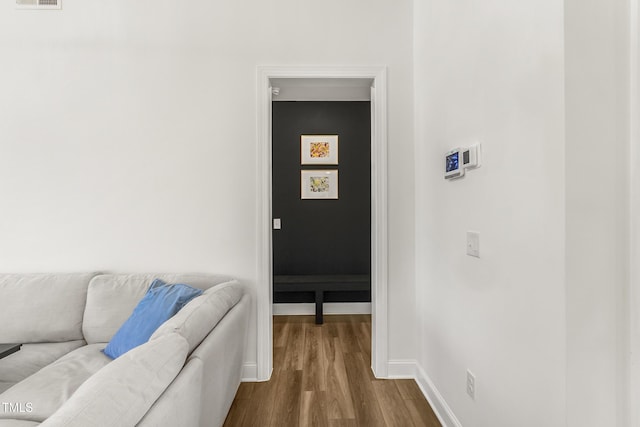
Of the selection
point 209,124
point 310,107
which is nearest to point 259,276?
point 209,124

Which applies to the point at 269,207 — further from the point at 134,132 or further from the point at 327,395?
the point at 327,395

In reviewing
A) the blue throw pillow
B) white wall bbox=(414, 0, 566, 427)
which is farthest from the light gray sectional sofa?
white wall bbox=(414, 0, 566, 427)

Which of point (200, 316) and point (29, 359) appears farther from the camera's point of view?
point (29, 359)

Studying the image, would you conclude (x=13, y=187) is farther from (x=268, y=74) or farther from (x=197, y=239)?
(x=268, y=74)

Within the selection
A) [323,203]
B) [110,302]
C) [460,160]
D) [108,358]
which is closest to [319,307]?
[323,203]

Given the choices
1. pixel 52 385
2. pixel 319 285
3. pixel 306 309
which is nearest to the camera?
pixel 52 385

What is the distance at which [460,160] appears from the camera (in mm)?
1688

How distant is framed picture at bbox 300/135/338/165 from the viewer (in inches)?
162

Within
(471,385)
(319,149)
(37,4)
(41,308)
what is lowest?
(471,385)

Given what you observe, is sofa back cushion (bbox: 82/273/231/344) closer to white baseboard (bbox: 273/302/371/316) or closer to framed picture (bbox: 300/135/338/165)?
white baseboard (bbox: 273/302/371/316)

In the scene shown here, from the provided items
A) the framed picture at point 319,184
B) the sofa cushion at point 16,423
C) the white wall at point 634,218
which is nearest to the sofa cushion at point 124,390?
the sofa cushion at point 16,423

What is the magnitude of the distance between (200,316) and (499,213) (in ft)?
4.52

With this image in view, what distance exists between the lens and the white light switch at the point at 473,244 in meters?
1.54

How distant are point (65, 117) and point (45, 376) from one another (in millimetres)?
1767
